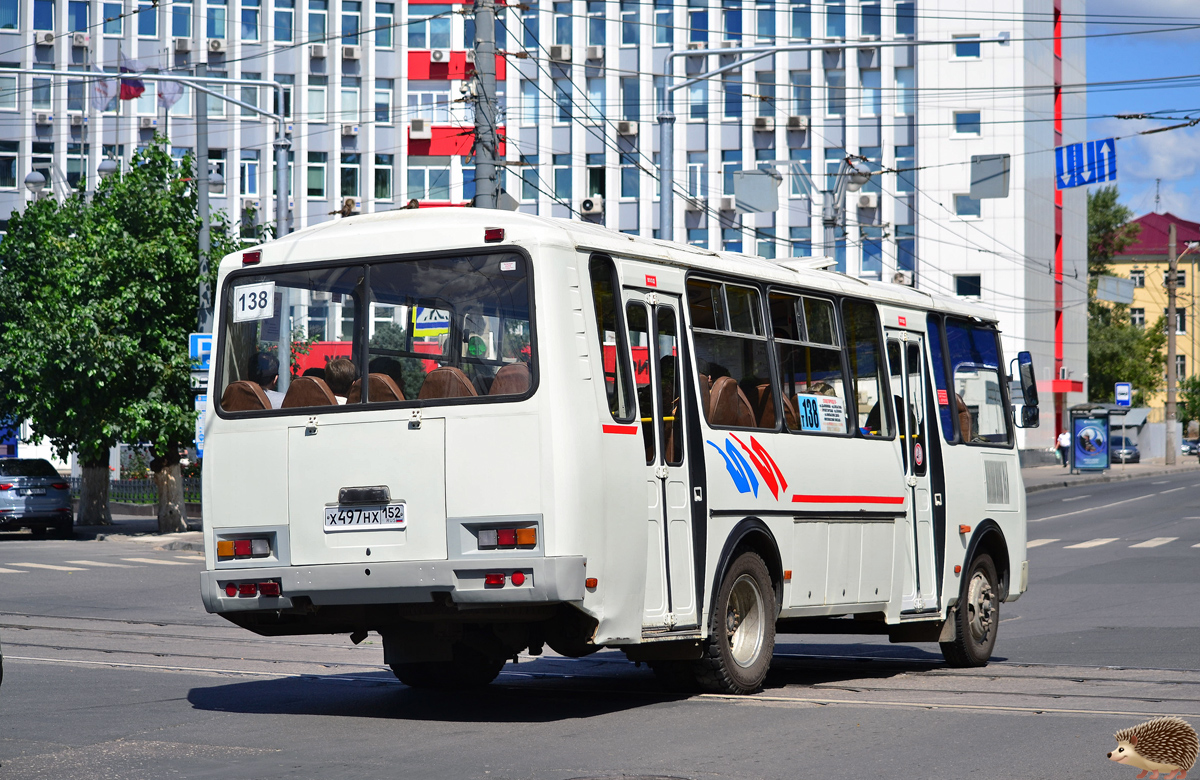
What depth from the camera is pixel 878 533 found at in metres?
11.4

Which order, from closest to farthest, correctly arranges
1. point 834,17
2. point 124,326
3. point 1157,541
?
1. point 1157,541
2. point 124,326
3. point 834,17

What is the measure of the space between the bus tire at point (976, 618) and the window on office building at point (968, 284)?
50.5m

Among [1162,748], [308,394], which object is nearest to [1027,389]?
[308,394]

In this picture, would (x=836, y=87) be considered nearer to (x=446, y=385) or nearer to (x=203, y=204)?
(x=203, y=204)

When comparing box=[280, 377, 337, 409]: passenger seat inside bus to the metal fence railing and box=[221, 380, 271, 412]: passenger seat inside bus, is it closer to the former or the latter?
box=[221, 380, 271, 412]: passenger seat inside bus

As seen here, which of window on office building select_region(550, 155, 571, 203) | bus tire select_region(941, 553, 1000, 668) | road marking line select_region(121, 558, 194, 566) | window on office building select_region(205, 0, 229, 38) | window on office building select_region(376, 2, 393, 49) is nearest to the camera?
bus tire select_region(941, 553, 1000, 668)

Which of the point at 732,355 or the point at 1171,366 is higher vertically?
the point at 1171,366

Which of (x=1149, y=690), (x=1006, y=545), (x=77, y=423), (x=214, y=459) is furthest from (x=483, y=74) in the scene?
(x=77, y=423)

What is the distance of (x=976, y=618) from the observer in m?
12.5

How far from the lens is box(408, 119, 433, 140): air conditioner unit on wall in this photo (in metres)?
56.8

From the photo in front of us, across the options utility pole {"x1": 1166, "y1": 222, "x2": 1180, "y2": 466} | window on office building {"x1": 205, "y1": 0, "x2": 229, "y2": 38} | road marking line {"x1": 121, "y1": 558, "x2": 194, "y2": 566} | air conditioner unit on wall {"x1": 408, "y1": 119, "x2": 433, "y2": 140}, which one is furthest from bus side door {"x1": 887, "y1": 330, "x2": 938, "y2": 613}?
utility pole {"x1": 1166, "y1": 222, "x2": 1180, "y2": 466}

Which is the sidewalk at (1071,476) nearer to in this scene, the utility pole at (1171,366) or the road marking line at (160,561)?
the utility pole at (1171,366)

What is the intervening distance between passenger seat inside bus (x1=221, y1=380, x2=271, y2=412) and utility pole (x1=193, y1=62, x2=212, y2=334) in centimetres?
1865

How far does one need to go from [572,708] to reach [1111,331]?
274ft
